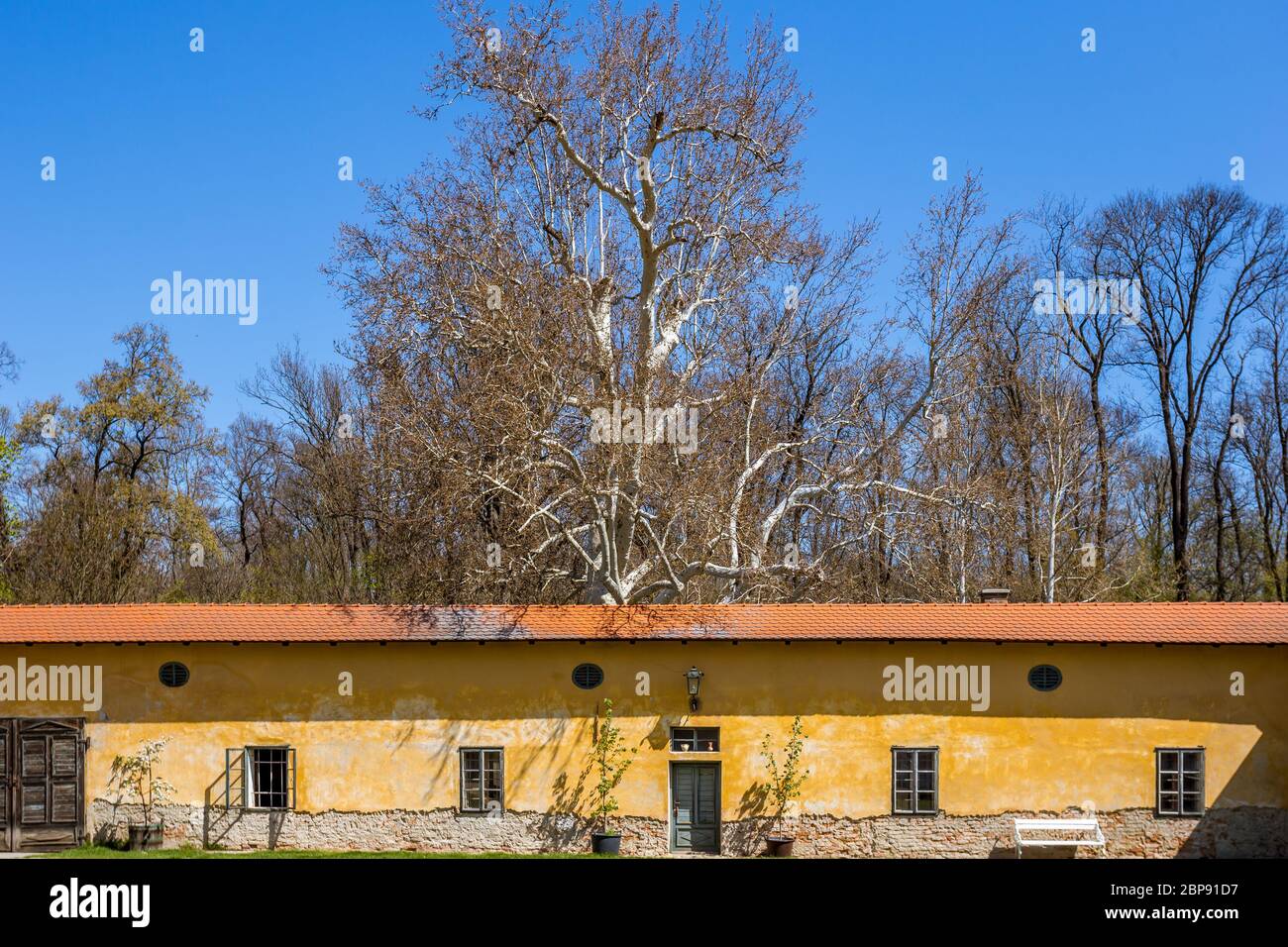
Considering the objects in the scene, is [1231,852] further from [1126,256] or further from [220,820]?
[1126,256]

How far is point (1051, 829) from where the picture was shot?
20656 millimetres

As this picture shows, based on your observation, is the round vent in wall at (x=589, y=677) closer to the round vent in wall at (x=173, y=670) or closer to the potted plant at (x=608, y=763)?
the potted plant at (x=608, y=763)

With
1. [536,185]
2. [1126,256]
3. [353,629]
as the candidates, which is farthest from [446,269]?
[1126,256]

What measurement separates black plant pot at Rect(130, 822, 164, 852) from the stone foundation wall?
0.28 metres

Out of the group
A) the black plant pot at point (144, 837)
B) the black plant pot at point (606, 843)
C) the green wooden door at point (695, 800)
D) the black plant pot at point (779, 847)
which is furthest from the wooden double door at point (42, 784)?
the black plant pot at point (779, 847)

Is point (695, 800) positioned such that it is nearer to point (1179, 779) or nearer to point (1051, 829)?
point (1051, 829)

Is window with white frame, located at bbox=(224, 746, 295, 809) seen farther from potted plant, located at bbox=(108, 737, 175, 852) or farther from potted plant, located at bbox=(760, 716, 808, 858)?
potted plant, located at bbox=(760, 716, 808, 858)

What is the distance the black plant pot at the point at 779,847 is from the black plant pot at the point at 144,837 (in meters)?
10.2

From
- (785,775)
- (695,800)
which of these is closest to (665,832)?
(695,800)

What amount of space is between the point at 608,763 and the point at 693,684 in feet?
6.47

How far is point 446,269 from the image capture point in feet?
103

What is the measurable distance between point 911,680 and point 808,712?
5.96 feet

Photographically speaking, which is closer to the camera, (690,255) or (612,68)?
(612,68)

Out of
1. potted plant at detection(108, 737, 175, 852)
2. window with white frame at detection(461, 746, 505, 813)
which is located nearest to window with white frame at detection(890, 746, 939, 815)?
window with white frame at detection(461, 746, 505, 813)
